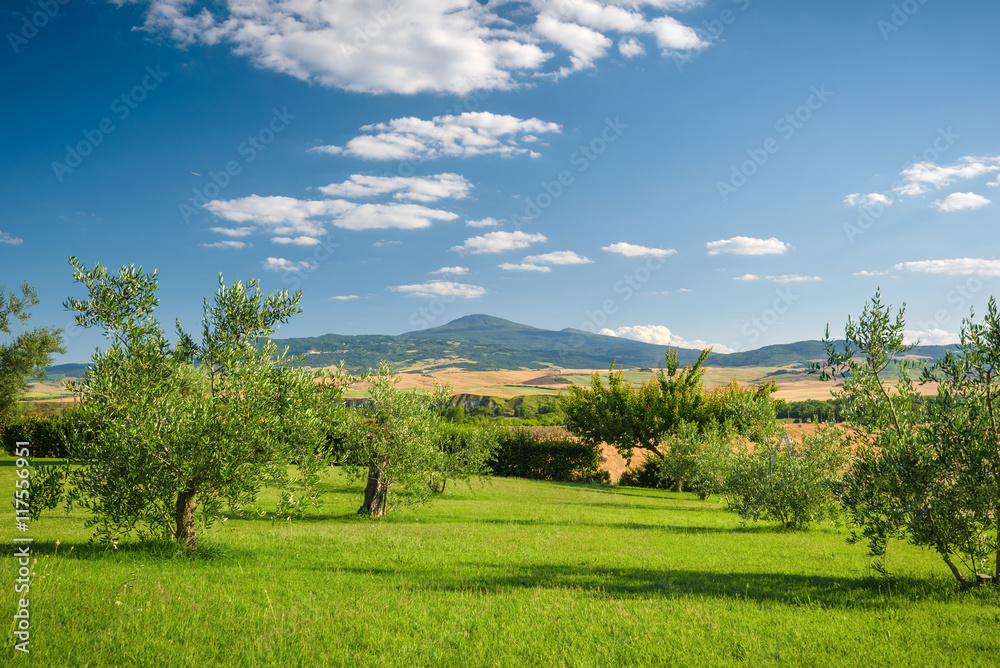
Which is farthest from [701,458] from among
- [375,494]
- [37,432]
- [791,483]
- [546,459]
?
[37,432]

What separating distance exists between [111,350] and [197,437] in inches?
109

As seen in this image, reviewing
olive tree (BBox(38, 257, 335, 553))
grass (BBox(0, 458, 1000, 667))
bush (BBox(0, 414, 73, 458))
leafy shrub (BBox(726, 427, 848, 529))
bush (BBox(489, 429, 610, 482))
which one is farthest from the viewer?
bush (BBox(489, 429, 610, 482))

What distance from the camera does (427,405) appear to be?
2391cm

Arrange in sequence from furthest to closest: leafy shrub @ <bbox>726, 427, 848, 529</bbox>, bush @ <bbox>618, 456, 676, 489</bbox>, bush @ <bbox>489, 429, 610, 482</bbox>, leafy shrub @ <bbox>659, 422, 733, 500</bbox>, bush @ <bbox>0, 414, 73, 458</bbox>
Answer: bush @ <bbox>489, 429, 610, 482</bbox>
bush @ <bbox>618, 456, 676, 489</bbox>
bush @ <bbox>0, 414, 73, 458</bbox>
leafy shrub @ <bbox>659, 422, 733, 500</bbox>
leafy shrub @ <bbox>726, 427, 848, 529</bbox>

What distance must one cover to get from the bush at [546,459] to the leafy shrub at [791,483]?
1015 inches

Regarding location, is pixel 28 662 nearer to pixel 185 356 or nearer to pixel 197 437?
pixel 197 437

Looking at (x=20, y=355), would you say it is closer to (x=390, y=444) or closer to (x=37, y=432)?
(x=37, y=432)

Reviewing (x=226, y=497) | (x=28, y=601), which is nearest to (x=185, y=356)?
(x=226, y=497)

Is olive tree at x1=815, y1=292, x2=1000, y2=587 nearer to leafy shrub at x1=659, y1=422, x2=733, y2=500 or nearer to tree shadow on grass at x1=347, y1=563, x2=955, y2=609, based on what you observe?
tree shadow on grass at x1=347, y1=563, x2=955, y2=609

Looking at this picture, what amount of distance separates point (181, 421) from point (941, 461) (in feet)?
49.6

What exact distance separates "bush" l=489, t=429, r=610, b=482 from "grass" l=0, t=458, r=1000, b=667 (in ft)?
101

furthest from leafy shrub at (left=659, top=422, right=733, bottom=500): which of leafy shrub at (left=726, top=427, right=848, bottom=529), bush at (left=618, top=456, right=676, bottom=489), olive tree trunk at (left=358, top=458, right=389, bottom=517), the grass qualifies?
olive tree trunk at (left=358, top=458, right=389, bottom=517)

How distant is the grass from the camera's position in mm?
7363

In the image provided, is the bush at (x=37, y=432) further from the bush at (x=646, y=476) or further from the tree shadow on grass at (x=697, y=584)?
the bush at (x=646, y=476)
